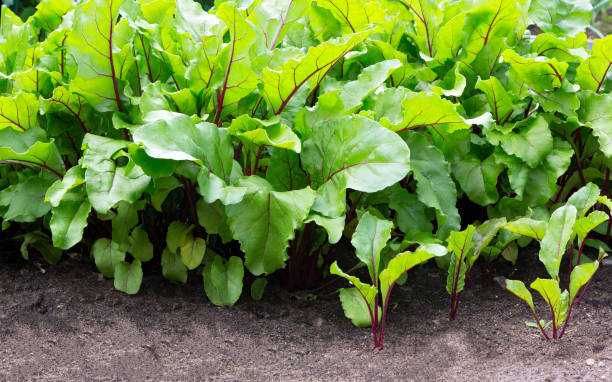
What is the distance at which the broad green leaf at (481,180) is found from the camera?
216 cm

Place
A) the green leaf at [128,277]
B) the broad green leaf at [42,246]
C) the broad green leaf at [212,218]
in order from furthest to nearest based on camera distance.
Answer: the broad green leaf at [42,246], the green leaf at [128,277], the broad green leaf at [212,218]

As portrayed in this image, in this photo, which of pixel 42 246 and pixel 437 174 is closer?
pixel 437 174

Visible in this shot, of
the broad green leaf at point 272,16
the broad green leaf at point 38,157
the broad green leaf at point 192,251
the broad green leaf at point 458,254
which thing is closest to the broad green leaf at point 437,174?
the broad green leaf at point 458,254

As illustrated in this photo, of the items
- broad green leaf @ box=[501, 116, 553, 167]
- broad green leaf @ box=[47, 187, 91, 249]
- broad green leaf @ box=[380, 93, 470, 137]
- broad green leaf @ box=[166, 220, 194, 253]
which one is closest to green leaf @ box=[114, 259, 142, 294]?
broad green leaf @ box=[166, 220, 194, 253]

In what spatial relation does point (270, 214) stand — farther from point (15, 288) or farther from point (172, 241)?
point (15, 288)

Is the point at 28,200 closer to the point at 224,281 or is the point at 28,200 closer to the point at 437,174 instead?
the point at 224,281

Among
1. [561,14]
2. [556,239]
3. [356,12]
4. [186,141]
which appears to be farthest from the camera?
[561,14]

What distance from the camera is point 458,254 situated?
6.20 feet

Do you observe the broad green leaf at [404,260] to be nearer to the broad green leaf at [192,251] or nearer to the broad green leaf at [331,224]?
the broad green leaf at [331,224]

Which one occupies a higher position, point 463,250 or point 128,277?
point 463,250

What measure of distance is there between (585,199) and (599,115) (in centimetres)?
40

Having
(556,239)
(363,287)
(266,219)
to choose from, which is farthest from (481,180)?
(266,219)

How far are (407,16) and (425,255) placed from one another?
1.26 metres

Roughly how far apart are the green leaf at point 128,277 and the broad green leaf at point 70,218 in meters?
0.28
